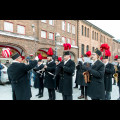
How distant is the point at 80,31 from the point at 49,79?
21.2 meters

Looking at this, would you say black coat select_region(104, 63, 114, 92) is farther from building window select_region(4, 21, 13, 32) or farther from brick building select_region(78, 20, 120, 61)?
brick building select_region(78, 20, 120, 61)

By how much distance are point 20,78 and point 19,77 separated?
5cm

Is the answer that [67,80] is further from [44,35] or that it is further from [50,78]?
[44,35]

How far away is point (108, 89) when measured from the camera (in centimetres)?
490

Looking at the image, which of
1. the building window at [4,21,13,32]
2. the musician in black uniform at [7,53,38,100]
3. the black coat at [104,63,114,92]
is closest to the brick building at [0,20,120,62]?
the building window at [4,21,13,32]

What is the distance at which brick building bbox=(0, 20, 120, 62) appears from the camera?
13.9 meters

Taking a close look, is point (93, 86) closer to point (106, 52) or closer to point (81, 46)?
point (106, 52)

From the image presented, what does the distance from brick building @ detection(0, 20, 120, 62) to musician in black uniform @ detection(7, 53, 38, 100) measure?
33.2 ft

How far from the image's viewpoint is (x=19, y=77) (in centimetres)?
347

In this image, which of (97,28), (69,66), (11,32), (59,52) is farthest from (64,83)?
(97,28)

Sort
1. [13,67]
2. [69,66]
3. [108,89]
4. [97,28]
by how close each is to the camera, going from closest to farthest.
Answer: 1. [13,67]
2. [69,66]
3. [108,89]
4. [97,28]

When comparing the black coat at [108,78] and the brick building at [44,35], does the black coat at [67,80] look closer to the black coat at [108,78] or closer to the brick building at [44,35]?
the black coat at [108,78]

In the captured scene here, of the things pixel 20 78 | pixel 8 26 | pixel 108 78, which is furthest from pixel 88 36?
pixel 20 78

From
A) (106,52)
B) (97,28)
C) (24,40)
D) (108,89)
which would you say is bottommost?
(108,89)
